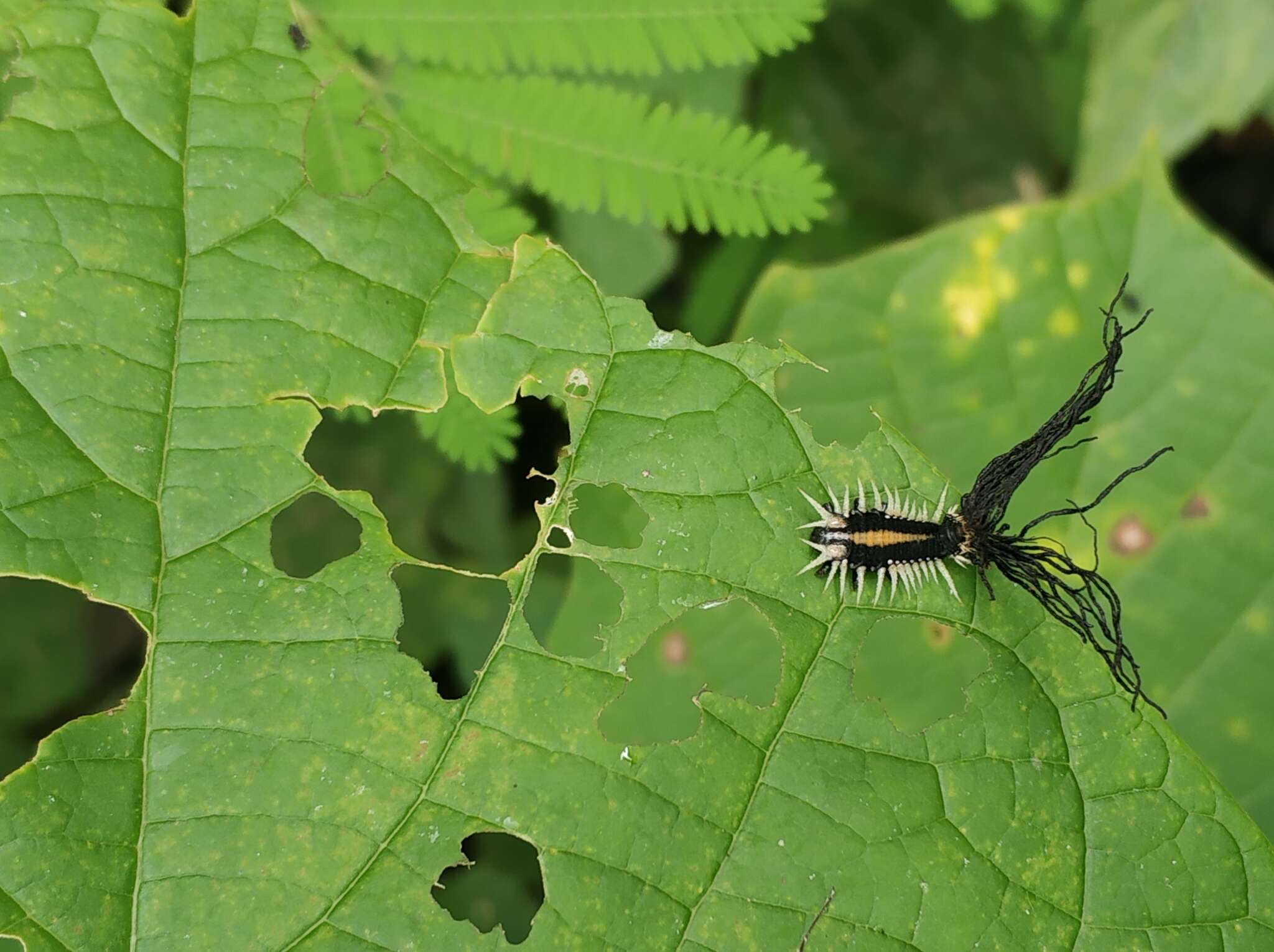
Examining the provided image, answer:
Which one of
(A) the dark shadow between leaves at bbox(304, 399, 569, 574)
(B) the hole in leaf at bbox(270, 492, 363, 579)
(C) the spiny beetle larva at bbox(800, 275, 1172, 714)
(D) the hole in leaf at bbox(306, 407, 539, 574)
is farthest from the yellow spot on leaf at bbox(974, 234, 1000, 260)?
(B) the hole in leaf at bbox(270, 492, 363, 579)

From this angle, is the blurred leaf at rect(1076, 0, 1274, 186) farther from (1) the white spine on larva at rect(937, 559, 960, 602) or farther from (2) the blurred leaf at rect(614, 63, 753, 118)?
(1) the white spine on larva at rect(937, 559, 960, 602)

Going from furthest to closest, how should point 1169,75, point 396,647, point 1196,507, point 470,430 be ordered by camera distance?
point 1169,75, point 1196,507, point 470,430, point 396,647

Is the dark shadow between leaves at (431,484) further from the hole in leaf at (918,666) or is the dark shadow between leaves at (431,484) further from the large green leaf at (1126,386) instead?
the hole in leaf at (918,666)

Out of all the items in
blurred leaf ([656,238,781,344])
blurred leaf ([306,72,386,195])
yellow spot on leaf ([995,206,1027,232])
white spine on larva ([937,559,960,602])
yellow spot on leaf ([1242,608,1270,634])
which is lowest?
blurred leaf ([656,238,781,344])

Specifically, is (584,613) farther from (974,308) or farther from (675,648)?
(974,308)

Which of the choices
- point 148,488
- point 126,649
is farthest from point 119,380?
point 126,649

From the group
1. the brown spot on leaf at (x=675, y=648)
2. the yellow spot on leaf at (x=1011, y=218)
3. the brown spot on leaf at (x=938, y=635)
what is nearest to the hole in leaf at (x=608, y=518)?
the brown spot on leaf at (x=675, y=648)

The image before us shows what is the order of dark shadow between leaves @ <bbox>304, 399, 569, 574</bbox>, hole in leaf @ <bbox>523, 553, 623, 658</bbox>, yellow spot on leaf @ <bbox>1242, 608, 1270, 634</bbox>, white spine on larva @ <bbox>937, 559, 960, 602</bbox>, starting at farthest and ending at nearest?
dark shadow between leaves @ <bbox>304, 399, 569, 574</bbox> < yellow spot on leaf @ <bbox>1242, 608, 1270, 634</bbox> < hole in leaf @ <bbox>523, 553, 623, 658</bbox> < white spine on larva @ <bbox>937, 559, 960, 602</bbox>

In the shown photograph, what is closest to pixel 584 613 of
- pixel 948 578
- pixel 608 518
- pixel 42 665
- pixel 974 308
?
pixel 608 518

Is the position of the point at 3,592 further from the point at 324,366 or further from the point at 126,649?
the point at 324,366
